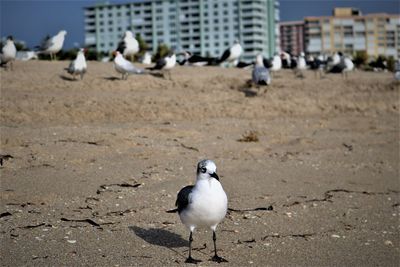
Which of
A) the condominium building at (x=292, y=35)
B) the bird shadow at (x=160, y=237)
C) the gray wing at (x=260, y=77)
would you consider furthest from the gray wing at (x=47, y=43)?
the condominium building at (x=292, y=35)

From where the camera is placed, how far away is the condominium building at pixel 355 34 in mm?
106812

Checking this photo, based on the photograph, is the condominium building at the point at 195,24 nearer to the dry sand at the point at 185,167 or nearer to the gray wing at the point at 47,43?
the gray wing at the point at 47,43

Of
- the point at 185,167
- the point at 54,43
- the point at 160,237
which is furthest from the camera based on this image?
the point at 54,43

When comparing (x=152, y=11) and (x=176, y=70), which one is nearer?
(x=176, y=70)

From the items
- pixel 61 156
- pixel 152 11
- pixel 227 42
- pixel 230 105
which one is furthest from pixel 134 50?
pixel 152 11

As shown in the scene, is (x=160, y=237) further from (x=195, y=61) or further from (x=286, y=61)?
(x=286, y=61)

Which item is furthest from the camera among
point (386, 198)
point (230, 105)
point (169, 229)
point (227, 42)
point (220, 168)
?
point (227, 42)

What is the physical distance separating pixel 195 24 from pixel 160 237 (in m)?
103

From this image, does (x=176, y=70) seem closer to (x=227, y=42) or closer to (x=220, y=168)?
(x=220, y=168)

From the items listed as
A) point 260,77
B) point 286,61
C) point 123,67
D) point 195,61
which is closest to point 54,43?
point 123,67

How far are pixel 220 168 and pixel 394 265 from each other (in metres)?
4.22

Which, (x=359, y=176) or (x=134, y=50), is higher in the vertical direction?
(x=134, y=50)

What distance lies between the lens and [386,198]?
8914mm

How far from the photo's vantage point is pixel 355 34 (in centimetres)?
10719
